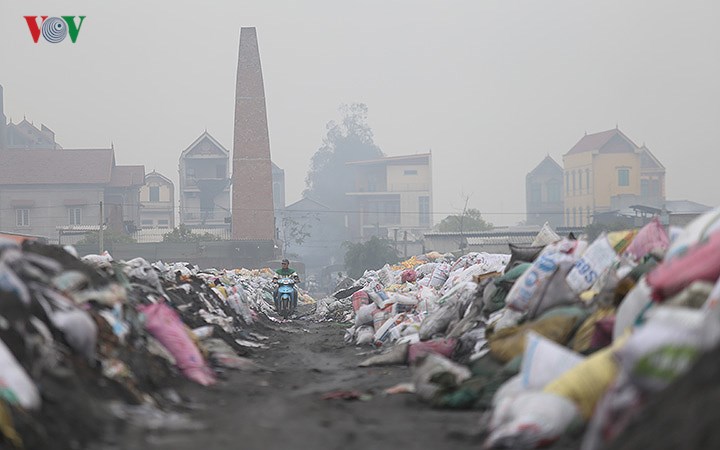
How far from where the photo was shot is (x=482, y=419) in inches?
179

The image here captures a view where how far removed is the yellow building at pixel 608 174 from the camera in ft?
201

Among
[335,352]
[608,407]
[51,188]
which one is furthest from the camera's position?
[51,188]

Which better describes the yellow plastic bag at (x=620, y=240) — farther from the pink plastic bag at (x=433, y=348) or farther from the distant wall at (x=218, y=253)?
the distant wall at (x=218, y=253)

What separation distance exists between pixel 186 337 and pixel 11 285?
219cm

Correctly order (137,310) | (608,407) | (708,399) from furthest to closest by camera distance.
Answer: (137,310), (608,407), (708,399)

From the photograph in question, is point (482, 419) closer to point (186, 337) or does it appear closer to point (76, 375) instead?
point (76, 375)

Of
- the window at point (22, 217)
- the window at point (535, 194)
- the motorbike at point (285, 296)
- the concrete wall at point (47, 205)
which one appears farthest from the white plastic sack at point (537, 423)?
the window at point (535, 194)

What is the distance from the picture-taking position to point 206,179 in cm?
6316

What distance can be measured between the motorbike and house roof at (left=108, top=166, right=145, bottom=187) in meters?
41.8

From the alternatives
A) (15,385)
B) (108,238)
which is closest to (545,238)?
(15,385)

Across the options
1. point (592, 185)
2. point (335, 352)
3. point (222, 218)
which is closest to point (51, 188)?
point (222, 218)

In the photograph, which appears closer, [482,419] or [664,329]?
[664,329]

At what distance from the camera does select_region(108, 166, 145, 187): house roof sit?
57812mm

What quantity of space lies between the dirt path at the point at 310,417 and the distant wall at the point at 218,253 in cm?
3845
